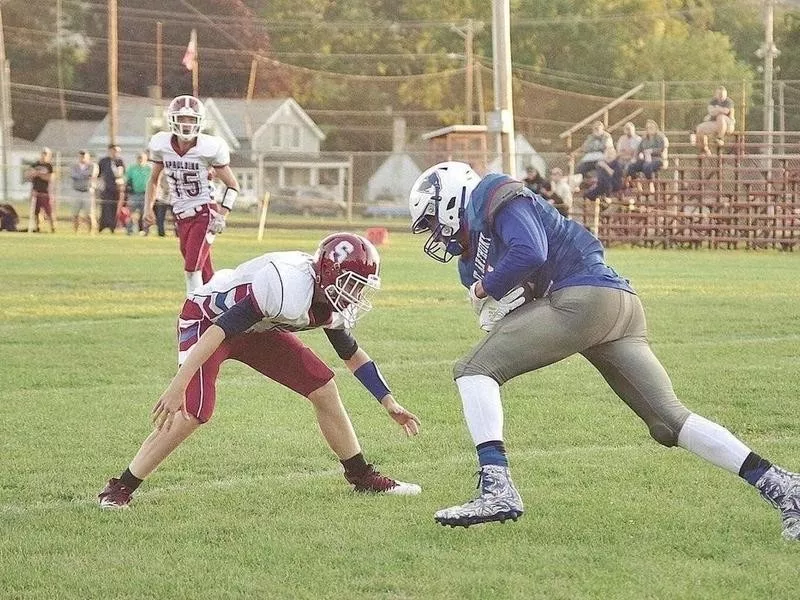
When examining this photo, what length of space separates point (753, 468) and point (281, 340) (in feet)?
6.49

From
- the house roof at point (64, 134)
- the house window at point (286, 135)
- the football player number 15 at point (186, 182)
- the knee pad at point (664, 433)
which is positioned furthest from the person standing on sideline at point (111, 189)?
the house roof at point (64, 134)

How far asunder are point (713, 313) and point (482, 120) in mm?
51056

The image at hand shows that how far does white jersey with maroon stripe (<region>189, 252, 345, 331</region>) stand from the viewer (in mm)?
5234

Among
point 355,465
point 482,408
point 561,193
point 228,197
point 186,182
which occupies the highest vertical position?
point 561,193

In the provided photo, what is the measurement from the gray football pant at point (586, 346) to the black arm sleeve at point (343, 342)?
65 cm

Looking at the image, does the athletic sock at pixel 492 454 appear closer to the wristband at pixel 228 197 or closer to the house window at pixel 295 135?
the wristband at pixel 228 197

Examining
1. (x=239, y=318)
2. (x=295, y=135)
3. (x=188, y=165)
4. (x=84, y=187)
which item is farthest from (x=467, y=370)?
(x=295, y=135)

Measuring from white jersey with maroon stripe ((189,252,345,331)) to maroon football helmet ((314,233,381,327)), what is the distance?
84mm

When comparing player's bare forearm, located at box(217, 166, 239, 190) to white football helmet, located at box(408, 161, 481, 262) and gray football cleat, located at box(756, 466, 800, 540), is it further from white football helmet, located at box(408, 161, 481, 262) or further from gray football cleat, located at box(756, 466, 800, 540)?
gray football cleat, located at box(756, 466, 800, 540)

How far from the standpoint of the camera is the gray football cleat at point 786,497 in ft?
16.0

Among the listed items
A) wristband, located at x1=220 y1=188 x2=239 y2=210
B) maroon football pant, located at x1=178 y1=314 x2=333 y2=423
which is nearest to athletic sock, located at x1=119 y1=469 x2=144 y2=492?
maroon football pant, located at x1=178 y1=314 x2=333 y2=423

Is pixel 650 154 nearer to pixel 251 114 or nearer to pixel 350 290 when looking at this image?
pixel 350 290

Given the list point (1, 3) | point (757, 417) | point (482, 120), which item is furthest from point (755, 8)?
point (757, 417)

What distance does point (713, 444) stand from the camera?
5000mm
